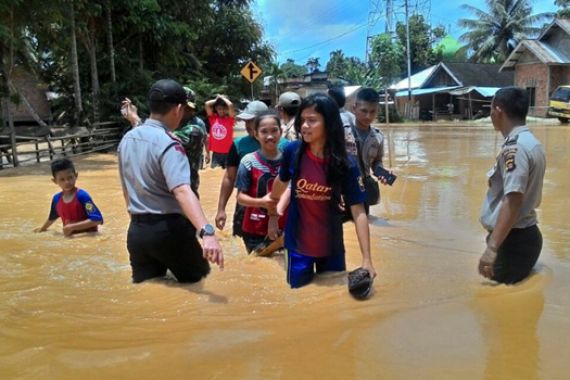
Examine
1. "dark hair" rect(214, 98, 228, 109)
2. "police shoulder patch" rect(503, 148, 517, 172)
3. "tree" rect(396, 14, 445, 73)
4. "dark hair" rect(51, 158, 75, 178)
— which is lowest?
"dark hair" rect(51, 158, 75, 178)

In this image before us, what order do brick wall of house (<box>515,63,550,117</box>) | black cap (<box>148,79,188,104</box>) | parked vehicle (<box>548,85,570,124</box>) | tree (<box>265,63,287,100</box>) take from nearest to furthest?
black cap (<box>148,79,188,104</box>) < parked vehicle (<box>548,85,570,124</box>) < brick wall of house (<box>515,63,550,117</box>) < tree (<box>265,63,287,100</box>)

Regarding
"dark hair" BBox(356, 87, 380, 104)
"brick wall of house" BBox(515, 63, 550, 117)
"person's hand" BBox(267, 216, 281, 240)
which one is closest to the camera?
"person's hand" BBox(267, 216, 281, 240)

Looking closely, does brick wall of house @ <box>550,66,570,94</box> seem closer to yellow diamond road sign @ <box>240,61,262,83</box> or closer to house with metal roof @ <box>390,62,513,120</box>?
house with metal roof @ <box>390,62,513,120</box>

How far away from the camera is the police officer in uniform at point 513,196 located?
346 centimetres

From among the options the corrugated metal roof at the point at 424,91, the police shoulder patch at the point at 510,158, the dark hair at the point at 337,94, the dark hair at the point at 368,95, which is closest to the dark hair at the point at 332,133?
the police shoulder patch at the point at 510,158

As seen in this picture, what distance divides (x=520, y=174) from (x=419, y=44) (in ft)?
176

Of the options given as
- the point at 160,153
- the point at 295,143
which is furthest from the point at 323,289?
the point at 160,153

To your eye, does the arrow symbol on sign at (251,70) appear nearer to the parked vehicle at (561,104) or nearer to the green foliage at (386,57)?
→ the parked vehicle at (561,104)

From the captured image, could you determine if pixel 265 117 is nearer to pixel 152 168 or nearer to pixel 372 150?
pixel 152 168

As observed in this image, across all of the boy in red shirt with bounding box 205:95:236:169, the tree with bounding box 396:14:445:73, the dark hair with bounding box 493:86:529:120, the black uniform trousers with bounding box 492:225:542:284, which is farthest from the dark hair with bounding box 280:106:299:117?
the tree with bounding box 396:14:445:73

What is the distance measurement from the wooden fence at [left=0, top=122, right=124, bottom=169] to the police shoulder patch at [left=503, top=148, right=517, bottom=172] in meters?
13.8

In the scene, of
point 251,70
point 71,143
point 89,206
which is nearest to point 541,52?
point 251,70

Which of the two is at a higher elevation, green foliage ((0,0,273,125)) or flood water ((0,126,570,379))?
green foliage ((0,0,273,125))

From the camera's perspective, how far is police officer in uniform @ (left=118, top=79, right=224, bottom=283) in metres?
3.28
